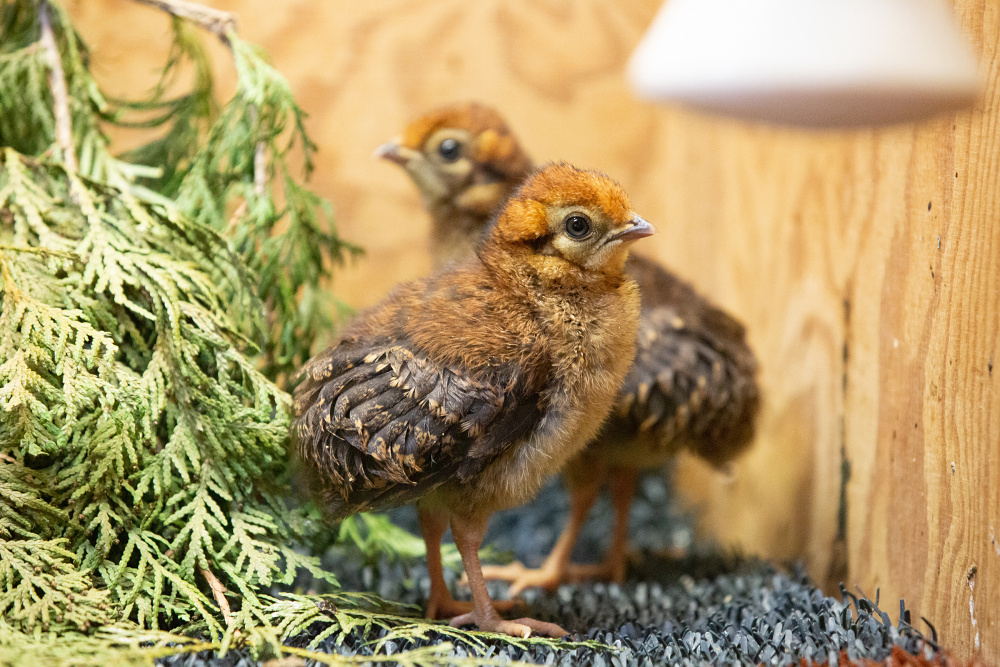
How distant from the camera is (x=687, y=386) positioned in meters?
2.36

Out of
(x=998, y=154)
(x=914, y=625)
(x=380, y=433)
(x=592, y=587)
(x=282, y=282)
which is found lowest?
(x=592, y=587)

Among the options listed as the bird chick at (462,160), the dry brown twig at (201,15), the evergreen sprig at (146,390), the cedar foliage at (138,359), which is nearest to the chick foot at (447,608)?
the evergreen sprig at (146,390)

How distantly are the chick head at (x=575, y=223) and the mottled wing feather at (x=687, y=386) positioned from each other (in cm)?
52

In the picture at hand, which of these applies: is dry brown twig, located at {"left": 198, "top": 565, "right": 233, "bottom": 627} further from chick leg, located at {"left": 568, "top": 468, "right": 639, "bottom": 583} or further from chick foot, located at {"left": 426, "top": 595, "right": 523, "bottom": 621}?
chick leg, located at {"left": 568, "top": 468, "right": 639, "bottom": 583}

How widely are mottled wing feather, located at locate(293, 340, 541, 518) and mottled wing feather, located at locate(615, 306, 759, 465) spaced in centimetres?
66

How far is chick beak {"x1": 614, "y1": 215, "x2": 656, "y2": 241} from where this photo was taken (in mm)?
1811

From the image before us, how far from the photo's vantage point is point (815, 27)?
110 centimetres

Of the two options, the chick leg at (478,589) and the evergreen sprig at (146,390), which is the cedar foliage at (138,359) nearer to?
the evergreen sprig at (146,390)

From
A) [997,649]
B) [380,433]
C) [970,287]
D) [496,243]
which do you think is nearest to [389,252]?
[496,243]

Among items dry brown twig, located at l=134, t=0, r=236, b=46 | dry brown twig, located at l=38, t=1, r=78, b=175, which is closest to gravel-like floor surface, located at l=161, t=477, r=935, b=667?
dry brown twig, located at l=38, t=1, r=78, b=175

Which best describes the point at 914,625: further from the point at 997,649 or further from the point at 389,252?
the point at 389,252

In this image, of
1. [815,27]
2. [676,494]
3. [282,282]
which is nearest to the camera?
[815,27]

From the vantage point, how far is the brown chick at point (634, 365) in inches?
92.6

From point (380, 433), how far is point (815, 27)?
41.9 inches
